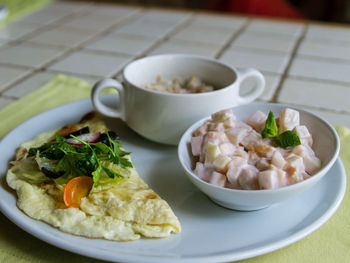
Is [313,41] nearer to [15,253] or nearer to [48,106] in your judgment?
[48,106]

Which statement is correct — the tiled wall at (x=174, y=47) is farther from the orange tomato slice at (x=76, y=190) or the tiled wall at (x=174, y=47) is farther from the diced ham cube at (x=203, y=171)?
the orange tomato slice at (x=76, y=190)

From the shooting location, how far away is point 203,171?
104cm

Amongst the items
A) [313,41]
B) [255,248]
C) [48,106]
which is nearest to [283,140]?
[255,248]

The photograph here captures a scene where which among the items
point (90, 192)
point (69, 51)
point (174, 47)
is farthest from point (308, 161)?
point (69, 51)

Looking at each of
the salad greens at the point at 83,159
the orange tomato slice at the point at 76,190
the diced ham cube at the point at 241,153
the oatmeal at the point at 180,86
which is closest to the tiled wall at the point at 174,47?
the oatmeal at the point at 180,86

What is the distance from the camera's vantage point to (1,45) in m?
2.43

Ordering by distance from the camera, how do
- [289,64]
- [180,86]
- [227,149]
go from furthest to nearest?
[289,64] < [180,86] < [227,149]

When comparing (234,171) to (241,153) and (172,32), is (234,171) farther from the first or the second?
(172,32)

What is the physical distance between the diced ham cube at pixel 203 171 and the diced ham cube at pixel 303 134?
0.81 feet

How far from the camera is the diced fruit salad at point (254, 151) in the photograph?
985 mm

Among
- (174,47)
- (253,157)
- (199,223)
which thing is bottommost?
(174,47)

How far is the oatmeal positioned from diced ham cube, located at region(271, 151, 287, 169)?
0.44 metres

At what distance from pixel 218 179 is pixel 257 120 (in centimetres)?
25

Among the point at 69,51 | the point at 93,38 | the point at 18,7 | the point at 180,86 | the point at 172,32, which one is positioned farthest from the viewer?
the point at 18,7
